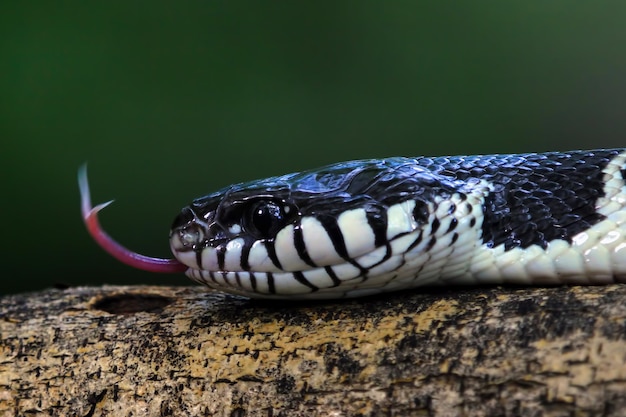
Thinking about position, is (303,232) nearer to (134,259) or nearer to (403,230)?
(403,230)

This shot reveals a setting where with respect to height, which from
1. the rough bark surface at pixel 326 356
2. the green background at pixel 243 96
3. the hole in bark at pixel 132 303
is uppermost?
the green background at pixel 243 96

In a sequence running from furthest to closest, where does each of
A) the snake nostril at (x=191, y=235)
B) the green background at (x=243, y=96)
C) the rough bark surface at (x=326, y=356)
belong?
the green background at (x=243, y=96) < the snake nostril at (x=191, y=235) < the rough bark surface at (x=326, y=356)

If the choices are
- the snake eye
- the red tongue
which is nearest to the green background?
the red tongue

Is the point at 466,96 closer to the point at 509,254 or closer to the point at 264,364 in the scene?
the point at 509,254

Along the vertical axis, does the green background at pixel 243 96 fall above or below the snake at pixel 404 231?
A: above

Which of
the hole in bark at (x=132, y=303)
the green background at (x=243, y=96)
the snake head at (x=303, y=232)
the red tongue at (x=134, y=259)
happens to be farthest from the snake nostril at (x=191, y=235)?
the green background at (x=243, y=96)

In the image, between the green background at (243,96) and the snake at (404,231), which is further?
the green background at (243,96)

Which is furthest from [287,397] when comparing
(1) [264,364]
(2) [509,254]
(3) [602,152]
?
(3) [602,152]

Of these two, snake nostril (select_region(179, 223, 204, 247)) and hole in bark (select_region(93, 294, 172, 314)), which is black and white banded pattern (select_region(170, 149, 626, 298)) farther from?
hole in bark (select_region(93, 294, 172, 314))

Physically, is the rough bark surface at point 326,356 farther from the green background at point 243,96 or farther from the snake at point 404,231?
the green background at point 243,96
